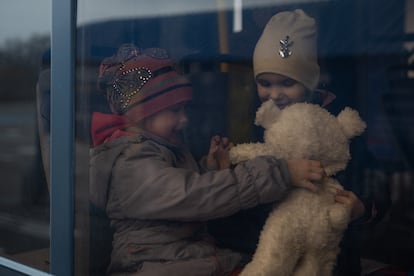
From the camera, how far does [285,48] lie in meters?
1.85

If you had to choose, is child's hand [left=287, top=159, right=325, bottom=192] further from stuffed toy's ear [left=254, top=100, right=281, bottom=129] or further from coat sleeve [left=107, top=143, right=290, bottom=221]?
stuffed toy's ear [left=254, top=100, right=281, bottom=129]

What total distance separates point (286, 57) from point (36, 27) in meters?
0.94

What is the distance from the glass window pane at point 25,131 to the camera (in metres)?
2.21

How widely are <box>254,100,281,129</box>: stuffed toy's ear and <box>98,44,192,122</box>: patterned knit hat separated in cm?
24

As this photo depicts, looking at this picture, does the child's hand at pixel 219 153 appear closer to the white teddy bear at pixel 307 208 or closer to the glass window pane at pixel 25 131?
the white teddy bear at pixel 307 208

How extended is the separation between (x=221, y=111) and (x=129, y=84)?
308 mm

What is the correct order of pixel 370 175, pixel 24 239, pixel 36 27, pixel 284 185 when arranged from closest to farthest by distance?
pixel 284 185, pixel 370 175, pixel 36 27, pixel 24 239

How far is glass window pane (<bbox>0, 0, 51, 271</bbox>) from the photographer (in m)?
2.21

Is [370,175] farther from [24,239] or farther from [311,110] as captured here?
[24,239]

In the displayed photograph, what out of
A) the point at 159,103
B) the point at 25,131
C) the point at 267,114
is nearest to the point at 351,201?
the point at 267,114

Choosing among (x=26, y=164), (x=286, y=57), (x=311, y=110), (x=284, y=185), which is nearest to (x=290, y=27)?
(x=286, y=57)

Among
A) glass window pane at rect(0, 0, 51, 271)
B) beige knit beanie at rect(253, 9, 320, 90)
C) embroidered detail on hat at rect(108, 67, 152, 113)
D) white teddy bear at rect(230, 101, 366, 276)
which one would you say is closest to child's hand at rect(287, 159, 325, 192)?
white teddy bear at rect(230, 101, 366, 276)

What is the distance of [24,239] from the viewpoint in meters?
2.41

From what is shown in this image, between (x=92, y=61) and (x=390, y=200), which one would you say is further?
(x=92, y=61)
